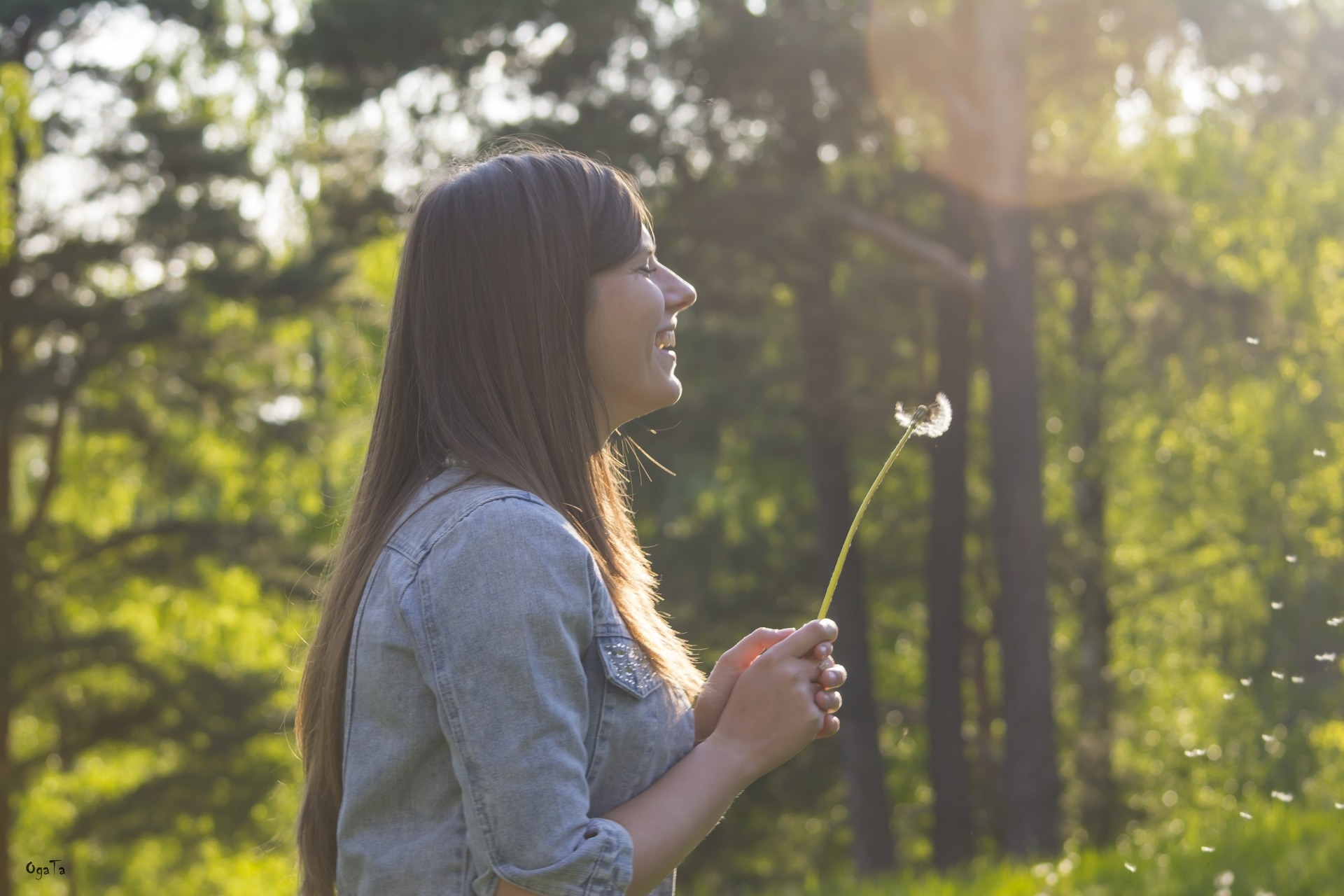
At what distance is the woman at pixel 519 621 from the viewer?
1.62 meters

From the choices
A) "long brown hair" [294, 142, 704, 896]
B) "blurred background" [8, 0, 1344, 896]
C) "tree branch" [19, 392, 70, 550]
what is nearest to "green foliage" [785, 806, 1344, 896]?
"blurred background" [8, 0, 1344, 896]

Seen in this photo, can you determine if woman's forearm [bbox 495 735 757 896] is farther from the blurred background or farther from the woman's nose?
the blurred background

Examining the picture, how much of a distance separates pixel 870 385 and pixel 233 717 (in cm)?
787

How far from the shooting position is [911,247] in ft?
42.5

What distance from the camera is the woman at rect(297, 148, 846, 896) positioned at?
162cm

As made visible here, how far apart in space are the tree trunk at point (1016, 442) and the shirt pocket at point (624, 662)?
11.1 meters

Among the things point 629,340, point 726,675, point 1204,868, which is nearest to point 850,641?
point 1204,868

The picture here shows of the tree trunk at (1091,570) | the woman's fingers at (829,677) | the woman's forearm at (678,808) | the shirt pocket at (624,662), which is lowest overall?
the tree trunk at (1091,570)

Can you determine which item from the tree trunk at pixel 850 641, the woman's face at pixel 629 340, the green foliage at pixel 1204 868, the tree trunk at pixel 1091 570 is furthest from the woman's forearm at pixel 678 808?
the tree trunk at pixel 1091 570

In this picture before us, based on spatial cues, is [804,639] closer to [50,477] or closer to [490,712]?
[490,712]

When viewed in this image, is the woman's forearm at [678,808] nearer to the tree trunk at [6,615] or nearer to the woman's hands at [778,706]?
the woman's hands at [778,706]

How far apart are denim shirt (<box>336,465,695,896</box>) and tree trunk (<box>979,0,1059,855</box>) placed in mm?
11161

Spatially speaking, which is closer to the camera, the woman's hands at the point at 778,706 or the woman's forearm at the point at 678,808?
the woman's forearm at the point at 678,808

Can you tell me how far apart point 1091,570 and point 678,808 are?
18.3m
